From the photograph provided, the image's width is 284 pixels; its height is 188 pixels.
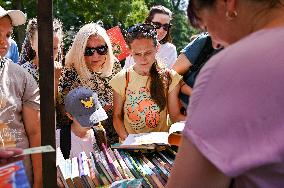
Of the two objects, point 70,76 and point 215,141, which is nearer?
point 215,141

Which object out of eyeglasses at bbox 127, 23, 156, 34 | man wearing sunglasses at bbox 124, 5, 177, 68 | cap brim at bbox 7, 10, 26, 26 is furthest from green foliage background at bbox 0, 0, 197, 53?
cap brim at bbox 7, 10, 26, 26

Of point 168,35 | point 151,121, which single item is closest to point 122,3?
point 168,35

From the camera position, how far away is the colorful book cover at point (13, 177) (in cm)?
103

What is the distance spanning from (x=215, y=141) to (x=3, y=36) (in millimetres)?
1912

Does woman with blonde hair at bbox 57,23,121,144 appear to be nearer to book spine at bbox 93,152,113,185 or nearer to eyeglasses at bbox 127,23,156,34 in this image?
eyeglasses at bbox 127,23,156,34

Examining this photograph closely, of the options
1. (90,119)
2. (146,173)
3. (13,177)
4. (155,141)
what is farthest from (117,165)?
(90,119)

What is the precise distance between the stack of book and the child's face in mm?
1121

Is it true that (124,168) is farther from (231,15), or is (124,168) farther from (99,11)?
(99,11)

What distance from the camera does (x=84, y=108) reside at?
9.30ft

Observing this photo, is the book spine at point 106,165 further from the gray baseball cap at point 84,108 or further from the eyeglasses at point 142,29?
the eyeglasses at point 142,29

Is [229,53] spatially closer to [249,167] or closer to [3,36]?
[249,167]

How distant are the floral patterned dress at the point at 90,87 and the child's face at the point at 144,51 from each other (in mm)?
385

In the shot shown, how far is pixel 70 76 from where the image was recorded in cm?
320

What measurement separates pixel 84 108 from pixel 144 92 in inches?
15.8
